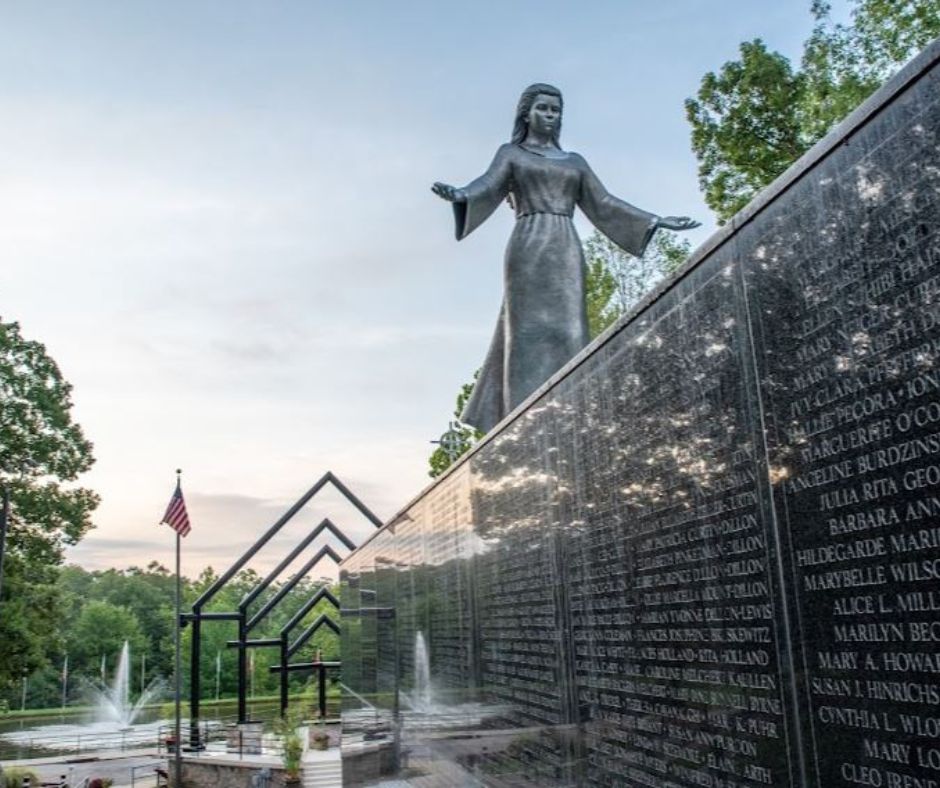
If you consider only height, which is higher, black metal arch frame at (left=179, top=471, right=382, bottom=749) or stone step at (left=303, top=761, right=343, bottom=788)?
black metal arch frame at (left=179, top=471, right=382, bottom=749)

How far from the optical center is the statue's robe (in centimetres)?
685

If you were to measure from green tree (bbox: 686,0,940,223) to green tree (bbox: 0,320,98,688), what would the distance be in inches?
703

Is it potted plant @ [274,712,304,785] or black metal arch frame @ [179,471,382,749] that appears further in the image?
black metal arch frame @ [179,471,382,749]

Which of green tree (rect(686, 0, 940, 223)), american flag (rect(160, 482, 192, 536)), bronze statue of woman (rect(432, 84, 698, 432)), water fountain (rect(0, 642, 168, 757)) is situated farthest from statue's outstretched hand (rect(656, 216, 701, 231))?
water fountain (rect(0, 642, 168, 757))

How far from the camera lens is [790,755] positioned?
2.30 meters

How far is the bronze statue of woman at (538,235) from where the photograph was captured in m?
6.85

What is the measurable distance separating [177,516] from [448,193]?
14.6 meters

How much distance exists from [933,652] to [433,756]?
15.8 ft

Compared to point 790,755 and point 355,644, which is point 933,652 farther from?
point 355,644

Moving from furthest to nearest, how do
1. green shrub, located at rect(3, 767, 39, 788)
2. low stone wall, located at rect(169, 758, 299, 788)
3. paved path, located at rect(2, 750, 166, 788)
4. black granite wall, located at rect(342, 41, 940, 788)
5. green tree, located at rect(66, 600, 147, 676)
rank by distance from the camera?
green tree, located at rect(66, 600, 147, 676) < paved path, located at rect(2, 750, 166, 788) < low stone wall, located at rect(169, 758, 299, 788) < green shrub, located at rect(3, 767, 39, 788) < black granite wall, located at rect(342, 41, 940, 788)

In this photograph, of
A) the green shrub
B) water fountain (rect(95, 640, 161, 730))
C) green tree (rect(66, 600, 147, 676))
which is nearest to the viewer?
the green shrub

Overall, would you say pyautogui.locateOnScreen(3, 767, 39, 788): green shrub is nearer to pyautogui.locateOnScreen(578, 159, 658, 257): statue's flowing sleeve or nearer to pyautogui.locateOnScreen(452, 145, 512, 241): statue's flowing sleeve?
pyautogui.locateOnScreen(452, 145, 512, 241): statue's flowing sleeve

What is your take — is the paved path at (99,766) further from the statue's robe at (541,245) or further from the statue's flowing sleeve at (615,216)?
the statue's flowing sleeve at (615,216)

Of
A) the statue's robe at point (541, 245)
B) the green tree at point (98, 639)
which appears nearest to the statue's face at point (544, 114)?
the statue's robe at point (541, 245)
